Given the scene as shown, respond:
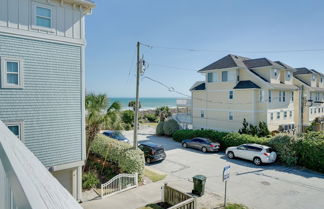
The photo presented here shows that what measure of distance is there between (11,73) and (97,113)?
4.93m

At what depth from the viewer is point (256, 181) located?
12.9 meters

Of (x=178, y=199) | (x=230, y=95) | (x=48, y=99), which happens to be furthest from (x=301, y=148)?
(x=48, y=99)

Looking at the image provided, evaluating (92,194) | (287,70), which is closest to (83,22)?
(92,194)

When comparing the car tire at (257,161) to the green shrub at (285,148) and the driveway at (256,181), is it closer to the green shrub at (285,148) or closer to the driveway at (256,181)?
the driveway at (256,181)

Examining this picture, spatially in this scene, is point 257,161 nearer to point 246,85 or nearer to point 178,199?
point 178,199

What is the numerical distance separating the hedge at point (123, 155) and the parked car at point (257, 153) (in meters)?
8.83

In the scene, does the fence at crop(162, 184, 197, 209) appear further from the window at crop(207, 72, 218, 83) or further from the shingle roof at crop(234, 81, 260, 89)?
the window at crop(207, 72, 218, 83)

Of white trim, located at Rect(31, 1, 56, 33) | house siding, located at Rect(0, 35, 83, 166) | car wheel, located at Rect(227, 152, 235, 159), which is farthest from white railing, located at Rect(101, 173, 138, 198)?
car wheel, located at Rect(227, 152, 235, 159)

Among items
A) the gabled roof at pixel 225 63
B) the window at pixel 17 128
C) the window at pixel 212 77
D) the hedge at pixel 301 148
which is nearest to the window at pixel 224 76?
the gabled roof at pixel 225 63

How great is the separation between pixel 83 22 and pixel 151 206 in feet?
30.9

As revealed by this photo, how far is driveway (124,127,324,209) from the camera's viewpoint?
411 inches

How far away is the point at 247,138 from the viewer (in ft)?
61.3

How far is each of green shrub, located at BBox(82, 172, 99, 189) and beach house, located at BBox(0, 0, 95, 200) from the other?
1.16 meters

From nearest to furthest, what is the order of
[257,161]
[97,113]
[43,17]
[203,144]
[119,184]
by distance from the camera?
[43,17]
[119,184]
[97,113]
[257,161]
[203,144]
